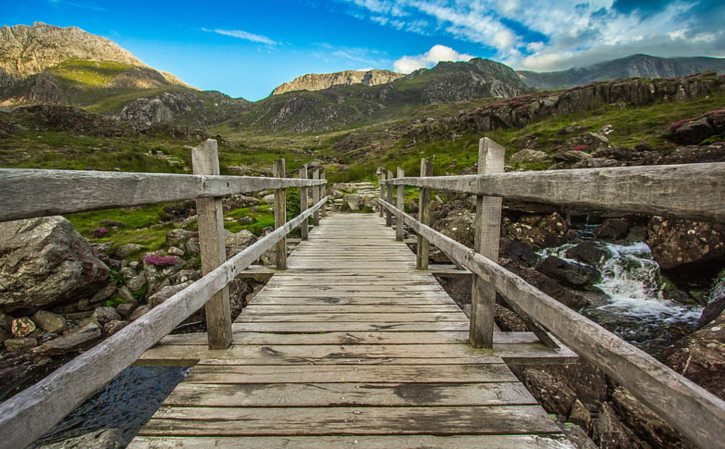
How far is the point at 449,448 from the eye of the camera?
1.81 metres

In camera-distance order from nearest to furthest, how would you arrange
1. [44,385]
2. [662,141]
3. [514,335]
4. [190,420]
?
[44,385] < [190,420] < [514,335] < [662,141]

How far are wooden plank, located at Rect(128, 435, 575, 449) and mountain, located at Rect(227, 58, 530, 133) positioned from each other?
139455 mm

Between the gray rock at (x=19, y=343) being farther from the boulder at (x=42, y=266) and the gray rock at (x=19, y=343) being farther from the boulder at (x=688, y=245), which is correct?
the boulder at (x=688, y=245)

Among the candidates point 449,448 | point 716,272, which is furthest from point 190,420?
point 716,272

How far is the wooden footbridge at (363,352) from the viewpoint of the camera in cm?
105

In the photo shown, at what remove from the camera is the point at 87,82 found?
497 feet

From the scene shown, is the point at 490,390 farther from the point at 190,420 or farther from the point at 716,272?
the point at 716,272

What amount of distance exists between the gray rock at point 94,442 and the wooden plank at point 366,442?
7.56 ft

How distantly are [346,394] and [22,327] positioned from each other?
23.6ft

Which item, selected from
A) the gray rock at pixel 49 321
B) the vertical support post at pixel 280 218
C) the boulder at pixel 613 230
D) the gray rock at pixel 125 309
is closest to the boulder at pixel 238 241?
the gray rock at pixel 125 309

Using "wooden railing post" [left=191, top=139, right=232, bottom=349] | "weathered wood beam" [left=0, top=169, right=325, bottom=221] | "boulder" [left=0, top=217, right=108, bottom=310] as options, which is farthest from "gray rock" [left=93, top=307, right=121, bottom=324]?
"weathered wood beam" [left=0, top=169, right=325, bottom=221]

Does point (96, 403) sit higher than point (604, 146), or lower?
lower

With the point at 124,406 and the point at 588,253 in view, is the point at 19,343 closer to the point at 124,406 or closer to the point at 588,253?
the point at 124,406

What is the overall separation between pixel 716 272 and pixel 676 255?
0.75m
